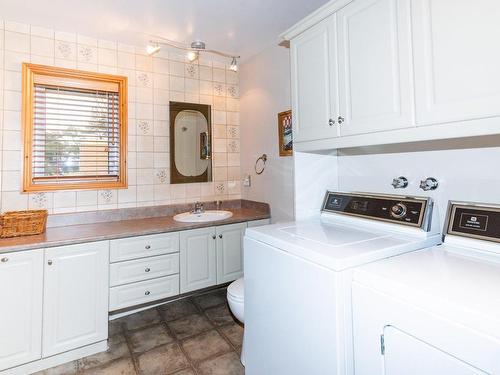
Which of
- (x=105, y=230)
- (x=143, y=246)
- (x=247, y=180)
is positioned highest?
(x=247, y=180)

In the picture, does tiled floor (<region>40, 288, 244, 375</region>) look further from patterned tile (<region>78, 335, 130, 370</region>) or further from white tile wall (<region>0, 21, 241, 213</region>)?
white tile wall (<region>0, 21, 241, 213</region>)

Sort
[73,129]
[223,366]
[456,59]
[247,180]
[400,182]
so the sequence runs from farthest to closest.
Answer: [247,180], [73,129], [223,366], [400,182], [456,59]

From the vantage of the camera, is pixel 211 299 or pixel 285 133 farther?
pixel 211 299

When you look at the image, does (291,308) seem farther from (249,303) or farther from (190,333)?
(190,333)

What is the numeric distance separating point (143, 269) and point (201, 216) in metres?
0.69

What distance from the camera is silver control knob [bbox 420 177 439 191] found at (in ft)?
4.63

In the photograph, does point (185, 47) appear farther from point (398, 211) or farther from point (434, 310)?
point (434, 310)

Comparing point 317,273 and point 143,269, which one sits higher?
point 317,273

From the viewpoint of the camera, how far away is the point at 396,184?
1.56 metres

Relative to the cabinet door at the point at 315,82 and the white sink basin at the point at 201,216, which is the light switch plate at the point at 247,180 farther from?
the cabinet door at the point at 315,82

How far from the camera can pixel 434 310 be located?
2.55ft

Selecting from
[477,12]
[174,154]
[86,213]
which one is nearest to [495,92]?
[477,12]

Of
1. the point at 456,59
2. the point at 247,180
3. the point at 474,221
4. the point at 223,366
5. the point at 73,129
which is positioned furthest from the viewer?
the point at 247,180

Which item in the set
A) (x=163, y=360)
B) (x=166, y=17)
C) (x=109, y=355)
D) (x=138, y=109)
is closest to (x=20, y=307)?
(x=109, y=355)
